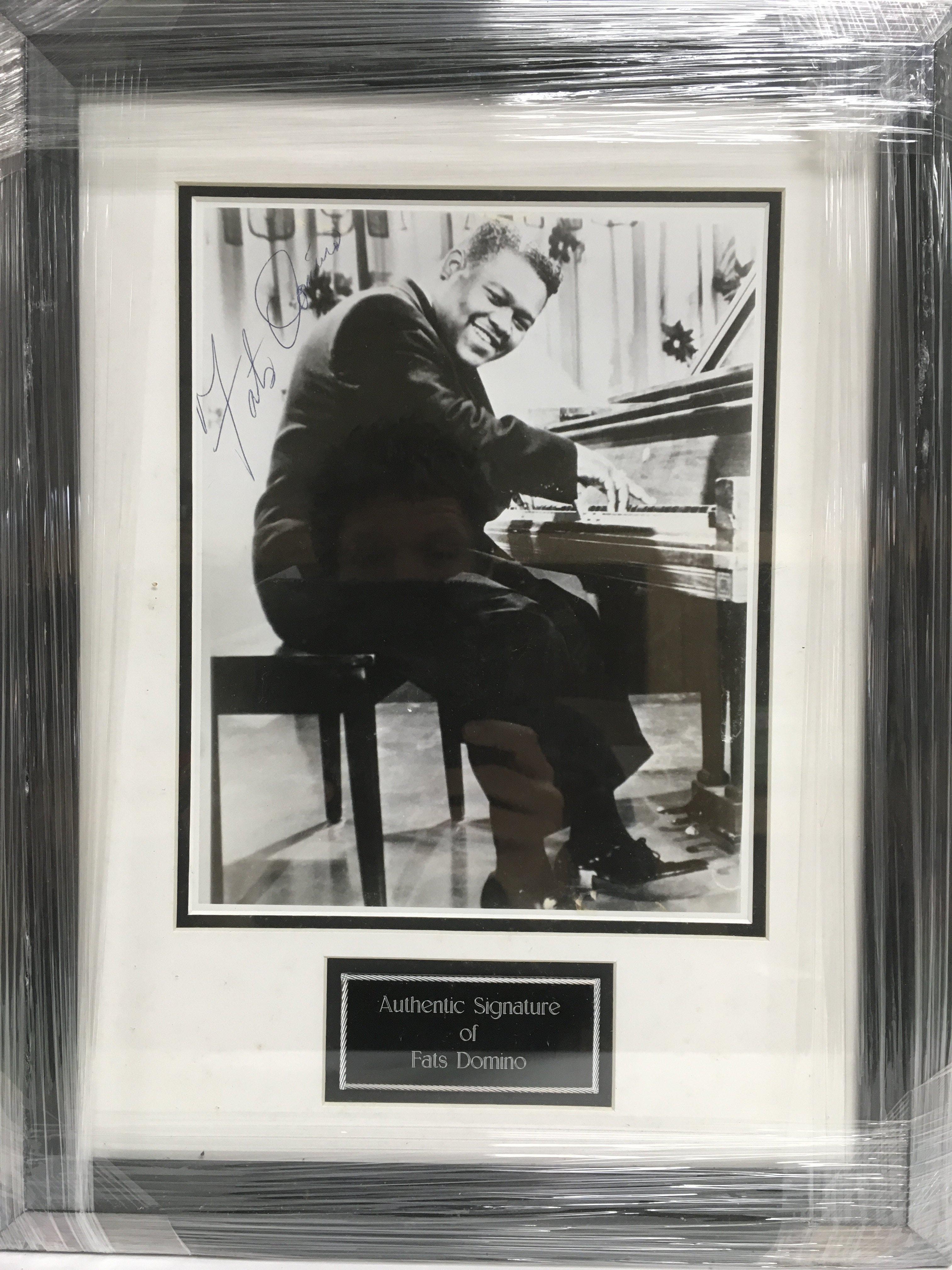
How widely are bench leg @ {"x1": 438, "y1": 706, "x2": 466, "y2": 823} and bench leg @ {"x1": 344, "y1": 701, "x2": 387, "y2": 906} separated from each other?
0.05 m

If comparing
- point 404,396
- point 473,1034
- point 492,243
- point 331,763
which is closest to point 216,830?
point 331,763

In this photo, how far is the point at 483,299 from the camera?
0.58 metres

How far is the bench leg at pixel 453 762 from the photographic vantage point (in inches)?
23.1

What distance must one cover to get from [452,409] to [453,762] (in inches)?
9.8

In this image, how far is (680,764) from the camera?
592 millimetres

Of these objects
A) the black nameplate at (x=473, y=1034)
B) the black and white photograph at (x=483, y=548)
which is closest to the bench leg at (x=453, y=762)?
the black and white photograph at (x=483, y=548)

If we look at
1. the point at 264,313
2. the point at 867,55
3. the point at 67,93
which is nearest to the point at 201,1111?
the point at 264,313

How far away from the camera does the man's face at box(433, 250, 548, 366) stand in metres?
0.58

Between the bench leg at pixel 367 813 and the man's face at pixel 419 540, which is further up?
the man's face at pixel 419 540

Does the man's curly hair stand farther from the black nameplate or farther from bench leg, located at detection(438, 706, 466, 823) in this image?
the black nameplate
